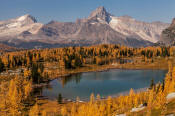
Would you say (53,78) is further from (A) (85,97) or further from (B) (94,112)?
(B) (94,112)

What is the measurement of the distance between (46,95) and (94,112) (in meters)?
68.4

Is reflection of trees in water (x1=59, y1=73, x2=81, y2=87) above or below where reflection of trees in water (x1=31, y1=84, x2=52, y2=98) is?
above

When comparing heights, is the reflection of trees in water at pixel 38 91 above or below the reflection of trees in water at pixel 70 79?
below

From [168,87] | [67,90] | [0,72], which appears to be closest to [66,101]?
[67,90]

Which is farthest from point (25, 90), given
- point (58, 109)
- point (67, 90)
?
point (67, 90)

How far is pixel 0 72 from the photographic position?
198000mm

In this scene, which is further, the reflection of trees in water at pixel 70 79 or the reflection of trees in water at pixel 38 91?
the reflection of trees in water at pixel 70 79

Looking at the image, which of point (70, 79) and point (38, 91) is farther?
point (70, 79)

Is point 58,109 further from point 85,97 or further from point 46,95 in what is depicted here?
point 46,95

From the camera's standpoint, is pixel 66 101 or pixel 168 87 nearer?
pixel 168 87

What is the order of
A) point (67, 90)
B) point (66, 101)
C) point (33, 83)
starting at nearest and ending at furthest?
1. point (66, 101)
2. point (67, 90)
3. point (33, 83)

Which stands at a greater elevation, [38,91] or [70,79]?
[70,79]

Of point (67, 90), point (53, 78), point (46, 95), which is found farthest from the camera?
point (53, 78)

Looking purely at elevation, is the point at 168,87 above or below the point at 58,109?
above
